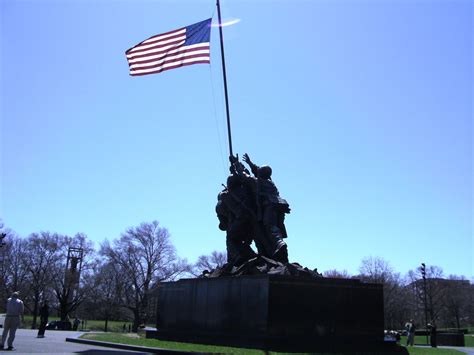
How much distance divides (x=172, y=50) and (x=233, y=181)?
4.94m

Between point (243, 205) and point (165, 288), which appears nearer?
point (243, 205)

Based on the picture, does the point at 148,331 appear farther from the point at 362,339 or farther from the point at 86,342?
the point at 362,339

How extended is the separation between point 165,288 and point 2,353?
24.2ft

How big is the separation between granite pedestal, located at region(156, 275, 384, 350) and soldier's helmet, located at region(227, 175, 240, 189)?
343 centimetres

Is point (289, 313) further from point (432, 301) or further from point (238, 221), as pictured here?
point (432, 301)

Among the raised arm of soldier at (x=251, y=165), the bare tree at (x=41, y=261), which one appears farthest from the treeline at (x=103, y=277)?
the raised arm of soldier at (x=251, y=165)

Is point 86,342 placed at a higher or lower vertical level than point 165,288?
lower

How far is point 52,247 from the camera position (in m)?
60.1

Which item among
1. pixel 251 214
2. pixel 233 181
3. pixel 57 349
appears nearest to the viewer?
pixel 57 349

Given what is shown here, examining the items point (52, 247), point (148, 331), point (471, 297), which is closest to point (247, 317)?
point (148, 331)

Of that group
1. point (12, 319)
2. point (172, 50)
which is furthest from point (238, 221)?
point (12, 319)

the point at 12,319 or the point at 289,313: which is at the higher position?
the point at 289,313

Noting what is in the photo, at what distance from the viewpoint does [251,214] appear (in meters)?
16.0

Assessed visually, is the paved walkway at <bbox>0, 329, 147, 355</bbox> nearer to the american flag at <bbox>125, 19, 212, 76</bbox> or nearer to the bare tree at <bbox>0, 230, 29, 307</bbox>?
the american flag at <bbox>125, 19, 212, 76</bbox>
